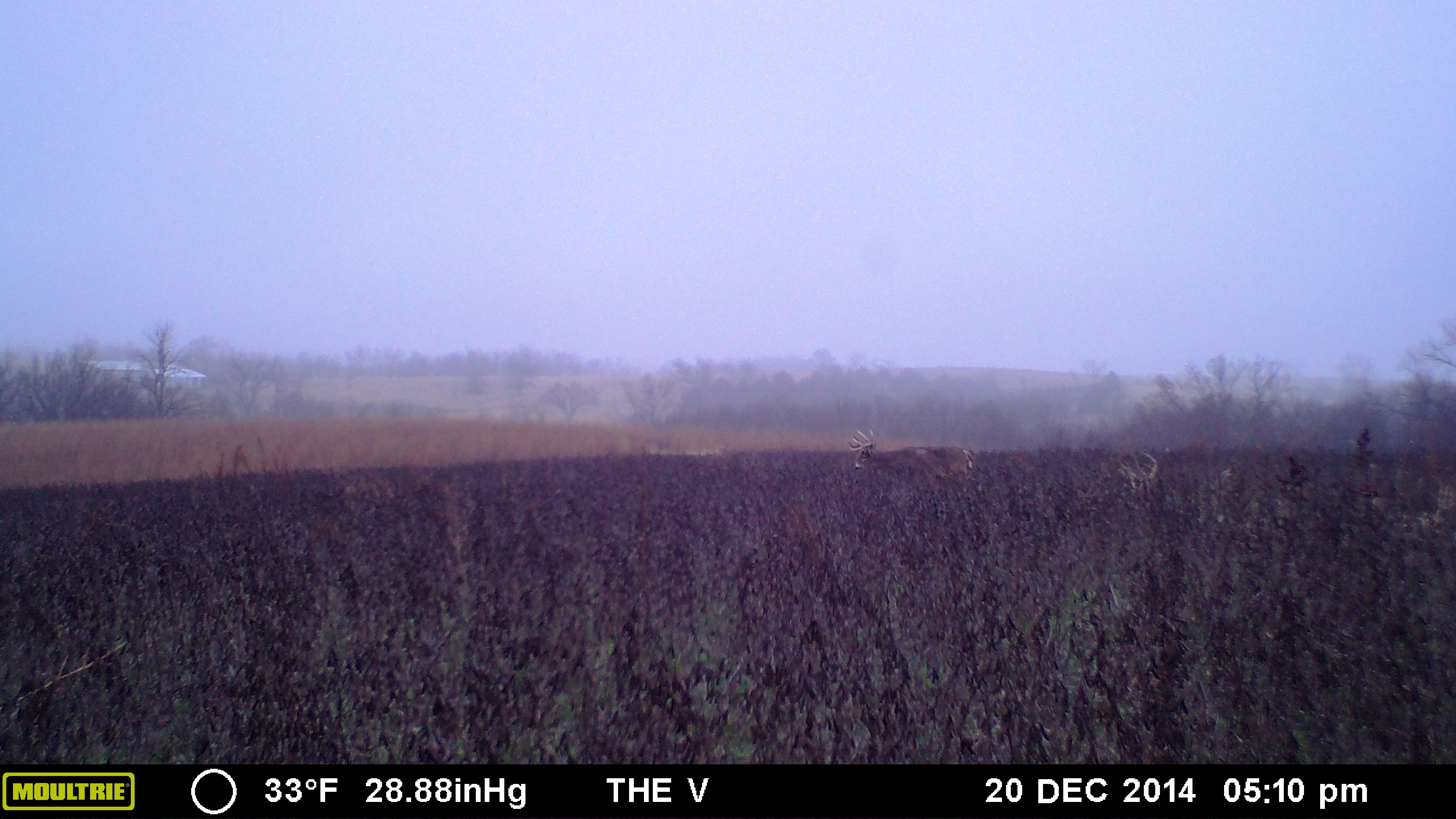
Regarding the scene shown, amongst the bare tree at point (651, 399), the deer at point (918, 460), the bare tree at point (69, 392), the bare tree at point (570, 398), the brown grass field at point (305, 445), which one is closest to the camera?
the brown grass field at point (305, 445)

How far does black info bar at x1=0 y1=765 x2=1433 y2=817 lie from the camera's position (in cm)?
221

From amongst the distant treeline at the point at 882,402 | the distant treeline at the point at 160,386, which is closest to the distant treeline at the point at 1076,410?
the distant treeline at the point at 882,402

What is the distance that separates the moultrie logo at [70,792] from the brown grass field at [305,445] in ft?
19.3

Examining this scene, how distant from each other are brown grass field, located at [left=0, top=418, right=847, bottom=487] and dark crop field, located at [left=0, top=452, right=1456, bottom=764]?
6.40 feet

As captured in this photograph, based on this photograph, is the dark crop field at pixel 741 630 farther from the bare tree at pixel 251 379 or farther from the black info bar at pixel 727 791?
the bare tree at pixel 251 379

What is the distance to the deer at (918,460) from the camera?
7.31m

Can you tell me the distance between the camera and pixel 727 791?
223 cm

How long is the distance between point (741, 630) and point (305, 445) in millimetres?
7982

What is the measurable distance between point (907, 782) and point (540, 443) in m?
9.16

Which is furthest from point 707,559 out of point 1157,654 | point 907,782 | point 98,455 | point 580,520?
point 98,455

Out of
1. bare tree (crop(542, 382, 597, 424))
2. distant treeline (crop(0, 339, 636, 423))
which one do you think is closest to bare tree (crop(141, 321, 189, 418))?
distant treeline (crop(0, 339, 636, 423))

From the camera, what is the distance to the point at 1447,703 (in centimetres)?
261

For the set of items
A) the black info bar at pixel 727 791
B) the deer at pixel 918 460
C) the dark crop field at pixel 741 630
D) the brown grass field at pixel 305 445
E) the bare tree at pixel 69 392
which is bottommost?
the black info bar at pixel 727 791

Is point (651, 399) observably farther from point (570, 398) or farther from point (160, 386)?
point (160, 386)
